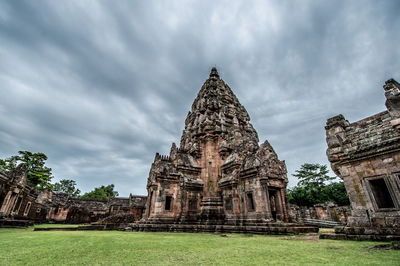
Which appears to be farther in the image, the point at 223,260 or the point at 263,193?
the point at 263,193

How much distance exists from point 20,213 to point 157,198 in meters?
15.3


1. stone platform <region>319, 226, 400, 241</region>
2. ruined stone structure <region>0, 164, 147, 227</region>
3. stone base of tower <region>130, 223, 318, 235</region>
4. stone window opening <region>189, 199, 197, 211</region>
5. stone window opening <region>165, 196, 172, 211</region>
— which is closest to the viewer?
stone platform <region>319, 226, 400, 241</region>

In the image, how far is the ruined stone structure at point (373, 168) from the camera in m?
5.64

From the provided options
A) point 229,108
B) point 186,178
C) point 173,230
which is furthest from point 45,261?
point 229,108

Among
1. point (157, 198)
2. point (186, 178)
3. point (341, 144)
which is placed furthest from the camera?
point (186, 178)

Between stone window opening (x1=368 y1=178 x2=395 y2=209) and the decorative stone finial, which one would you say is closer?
stone window opening (x1=368 y1=178 x2=395 y2=209)

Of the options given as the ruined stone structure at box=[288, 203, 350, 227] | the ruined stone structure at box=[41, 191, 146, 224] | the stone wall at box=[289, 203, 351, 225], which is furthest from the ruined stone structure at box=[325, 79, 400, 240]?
the ruined stone structure at box=[41, 191, 146, 224]

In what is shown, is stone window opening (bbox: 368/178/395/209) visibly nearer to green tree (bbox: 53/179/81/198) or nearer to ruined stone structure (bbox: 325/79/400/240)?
ruined stone structure (bbox: 325/79/400/240)

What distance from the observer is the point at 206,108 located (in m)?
19.4

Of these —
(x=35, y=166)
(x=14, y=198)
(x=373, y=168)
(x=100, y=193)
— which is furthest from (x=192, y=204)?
(x=100, y=193)

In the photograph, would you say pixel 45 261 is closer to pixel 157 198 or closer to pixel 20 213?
pixel 157 198

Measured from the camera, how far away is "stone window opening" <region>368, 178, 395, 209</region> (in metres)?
6.07

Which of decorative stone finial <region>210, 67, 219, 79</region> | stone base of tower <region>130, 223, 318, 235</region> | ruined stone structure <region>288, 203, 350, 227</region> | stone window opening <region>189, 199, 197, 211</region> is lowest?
stone base of tower <region>130, 223, 318, 235</region>

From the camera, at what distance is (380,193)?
6273 millimetres
